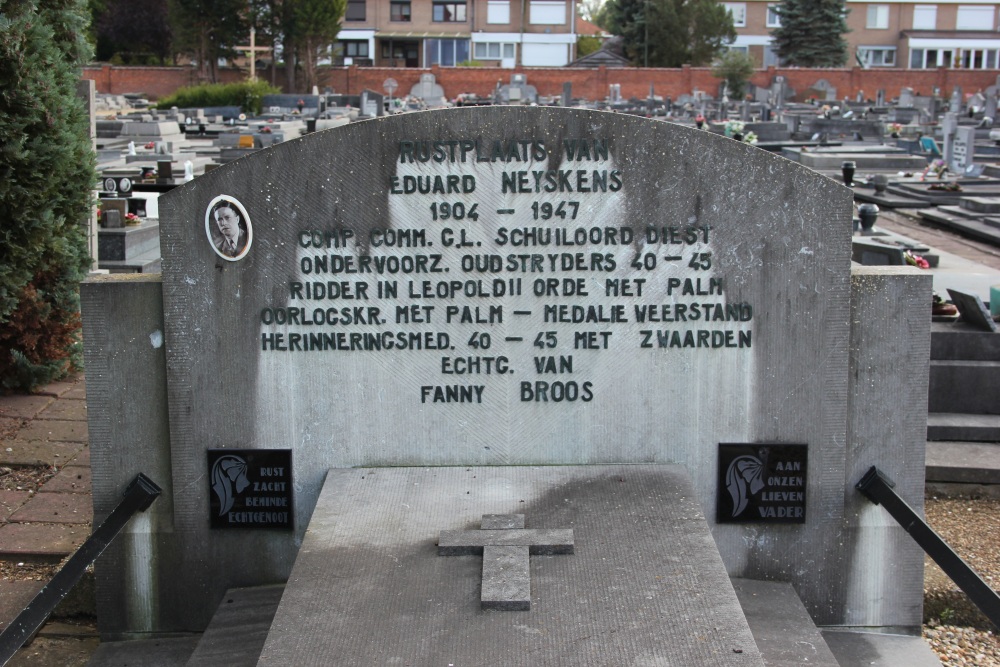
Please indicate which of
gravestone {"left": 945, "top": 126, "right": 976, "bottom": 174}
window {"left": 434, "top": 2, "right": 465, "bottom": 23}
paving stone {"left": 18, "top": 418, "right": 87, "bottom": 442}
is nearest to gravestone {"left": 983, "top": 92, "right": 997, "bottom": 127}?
gravestone {"left": 945, "top": 126, "right": 976, "bottom": 174}

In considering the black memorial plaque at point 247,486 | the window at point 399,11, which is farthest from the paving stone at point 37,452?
Answer: the window at point 399,11

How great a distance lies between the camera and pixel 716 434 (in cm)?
475

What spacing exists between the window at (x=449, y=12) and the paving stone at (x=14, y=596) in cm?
7574

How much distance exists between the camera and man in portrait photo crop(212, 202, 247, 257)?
4.59 metres

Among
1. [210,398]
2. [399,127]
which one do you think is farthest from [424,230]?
[210,398]

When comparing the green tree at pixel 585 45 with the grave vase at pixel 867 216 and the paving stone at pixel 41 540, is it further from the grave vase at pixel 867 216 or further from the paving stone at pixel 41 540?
the paving stone at pixel 41 540

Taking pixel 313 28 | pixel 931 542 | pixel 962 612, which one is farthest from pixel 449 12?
pixel 931 542

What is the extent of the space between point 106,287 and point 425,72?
62.1 m

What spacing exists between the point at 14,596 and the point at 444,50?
2956 inches

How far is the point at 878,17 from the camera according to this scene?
79.5 meters

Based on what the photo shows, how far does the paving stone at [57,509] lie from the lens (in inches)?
226

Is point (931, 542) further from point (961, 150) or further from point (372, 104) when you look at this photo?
point (372, 104)

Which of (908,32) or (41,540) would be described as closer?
(41,540)

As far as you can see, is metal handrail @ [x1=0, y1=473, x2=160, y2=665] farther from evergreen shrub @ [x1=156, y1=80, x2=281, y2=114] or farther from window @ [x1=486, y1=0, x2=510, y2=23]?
window @ [x1=486, y1=0, x2=510, y2=23]
